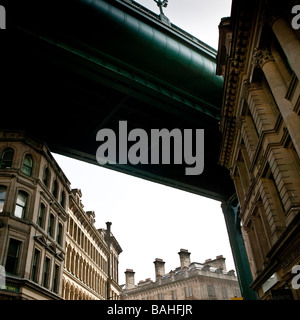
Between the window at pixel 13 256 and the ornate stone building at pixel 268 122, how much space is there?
49.5 ft

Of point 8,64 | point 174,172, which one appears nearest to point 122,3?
point 8,64

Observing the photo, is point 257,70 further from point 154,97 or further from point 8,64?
point 8,64

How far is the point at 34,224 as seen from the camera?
22.2m

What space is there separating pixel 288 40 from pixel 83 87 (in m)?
16.2

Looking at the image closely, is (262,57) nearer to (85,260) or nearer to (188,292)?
(85,260)

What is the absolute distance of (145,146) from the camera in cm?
3042

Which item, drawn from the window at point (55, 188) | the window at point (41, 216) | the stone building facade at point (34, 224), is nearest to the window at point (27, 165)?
the stone building facade at point (34, 224)

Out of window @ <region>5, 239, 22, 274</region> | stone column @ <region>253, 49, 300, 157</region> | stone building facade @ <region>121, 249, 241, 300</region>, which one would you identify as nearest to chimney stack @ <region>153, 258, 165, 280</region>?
stone building facade @ <region>121, 249, 241, 300</region>

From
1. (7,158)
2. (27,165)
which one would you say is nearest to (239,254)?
(27,165)

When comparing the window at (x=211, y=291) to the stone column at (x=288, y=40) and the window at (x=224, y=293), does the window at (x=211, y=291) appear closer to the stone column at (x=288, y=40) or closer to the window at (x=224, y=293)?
the window at (x=224, y=293)

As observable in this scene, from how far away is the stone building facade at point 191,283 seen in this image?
58.5 meters
